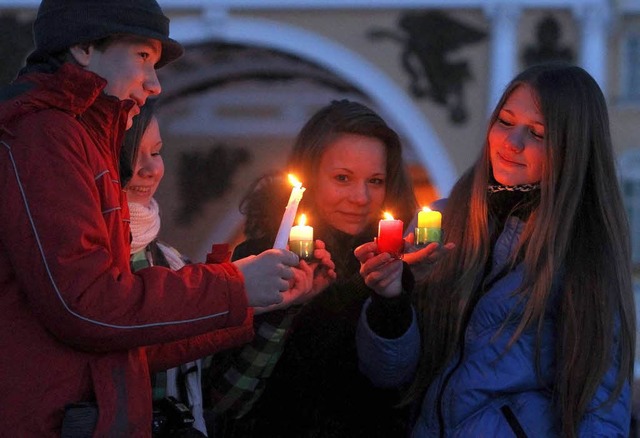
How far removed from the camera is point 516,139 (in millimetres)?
2365

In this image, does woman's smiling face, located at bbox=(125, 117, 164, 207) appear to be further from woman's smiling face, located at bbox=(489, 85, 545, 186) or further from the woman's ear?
woman's smiling face, located at bbox=(489, 85, 545, 186)

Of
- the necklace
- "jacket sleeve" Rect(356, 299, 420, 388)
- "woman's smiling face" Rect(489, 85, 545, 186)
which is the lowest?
"jacket sleeve" Rect(356, 299, 420, 388)

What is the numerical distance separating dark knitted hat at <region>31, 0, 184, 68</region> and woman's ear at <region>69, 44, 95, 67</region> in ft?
0.06

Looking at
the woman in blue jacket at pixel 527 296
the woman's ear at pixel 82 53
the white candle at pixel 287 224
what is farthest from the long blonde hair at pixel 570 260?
the woman's ear at pixel 82 53

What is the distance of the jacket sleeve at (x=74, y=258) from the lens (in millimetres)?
1701

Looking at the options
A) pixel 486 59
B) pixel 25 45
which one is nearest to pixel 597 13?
pixel 486 59

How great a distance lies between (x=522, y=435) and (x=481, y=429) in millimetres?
90

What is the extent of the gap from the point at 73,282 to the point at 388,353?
0.89 metres

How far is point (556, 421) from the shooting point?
221cm

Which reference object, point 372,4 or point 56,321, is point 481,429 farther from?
point 372,4

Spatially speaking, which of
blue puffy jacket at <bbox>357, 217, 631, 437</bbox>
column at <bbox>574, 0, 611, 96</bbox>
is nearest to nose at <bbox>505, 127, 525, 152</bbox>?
blue puffy jacket at <bbox>357, 217, 631, 437</bbox>

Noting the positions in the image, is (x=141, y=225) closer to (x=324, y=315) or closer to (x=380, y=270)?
(x=324, y=315)

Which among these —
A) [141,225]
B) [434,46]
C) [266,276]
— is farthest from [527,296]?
[434,46]

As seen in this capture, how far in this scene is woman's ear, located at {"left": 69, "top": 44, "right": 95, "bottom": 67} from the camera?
192 centimetres
